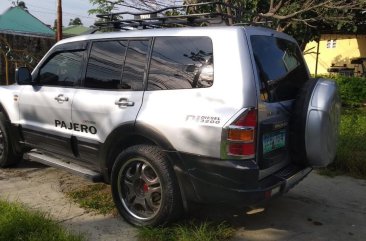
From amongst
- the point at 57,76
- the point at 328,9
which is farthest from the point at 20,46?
the point at 57,76

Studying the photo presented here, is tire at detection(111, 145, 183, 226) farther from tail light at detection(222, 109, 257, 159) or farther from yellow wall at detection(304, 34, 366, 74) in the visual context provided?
yellow wall at detection(304, 34, 366, 74)

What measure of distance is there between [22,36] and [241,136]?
50.5ft

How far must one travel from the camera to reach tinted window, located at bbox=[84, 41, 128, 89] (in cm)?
438

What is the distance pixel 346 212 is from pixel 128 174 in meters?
2.40

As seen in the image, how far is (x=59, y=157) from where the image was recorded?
16.6 ft

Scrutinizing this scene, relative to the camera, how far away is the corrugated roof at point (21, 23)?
2169 cm

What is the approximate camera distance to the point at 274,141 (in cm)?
384

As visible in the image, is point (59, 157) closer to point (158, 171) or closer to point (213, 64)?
point (158, 171)

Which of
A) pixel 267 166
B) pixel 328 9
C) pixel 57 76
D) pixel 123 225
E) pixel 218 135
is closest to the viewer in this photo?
pixel 218 135

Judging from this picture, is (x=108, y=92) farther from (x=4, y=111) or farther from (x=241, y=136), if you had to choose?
(x=4, y=111)

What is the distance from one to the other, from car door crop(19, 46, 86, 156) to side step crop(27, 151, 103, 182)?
0.34 feet

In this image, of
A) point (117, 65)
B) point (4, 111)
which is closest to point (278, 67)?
point (117, 65)

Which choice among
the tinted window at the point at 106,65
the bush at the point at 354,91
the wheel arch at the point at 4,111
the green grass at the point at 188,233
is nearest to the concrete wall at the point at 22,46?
the wheel arch at the point at 4,111

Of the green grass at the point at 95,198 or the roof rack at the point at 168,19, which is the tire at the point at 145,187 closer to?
the green grass at the point at 95,198
